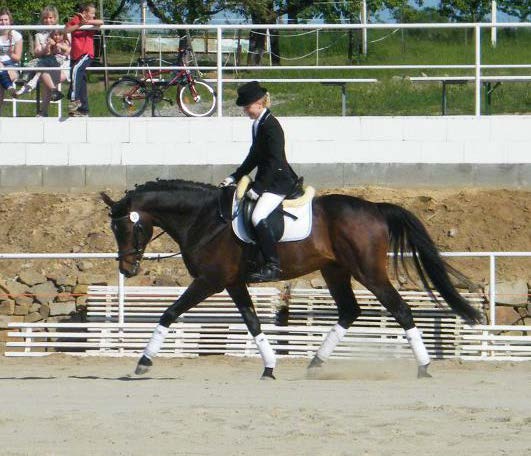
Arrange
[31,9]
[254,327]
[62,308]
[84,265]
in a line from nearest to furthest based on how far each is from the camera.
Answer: [254,327] < [62,308] < [84,265] < [31,9]

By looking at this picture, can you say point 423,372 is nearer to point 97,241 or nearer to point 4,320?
point 4,320

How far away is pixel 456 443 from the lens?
332 inches

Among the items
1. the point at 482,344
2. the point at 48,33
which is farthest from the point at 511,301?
the point at 48,33

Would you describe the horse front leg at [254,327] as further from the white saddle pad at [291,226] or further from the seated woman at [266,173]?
the white saddle pad at [291,226]

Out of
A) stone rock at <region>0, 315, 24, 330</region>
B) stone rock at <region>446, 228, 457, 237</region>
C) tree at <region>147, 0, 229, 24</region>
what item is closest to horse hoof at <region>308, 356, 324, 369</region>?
stone rock at <region>0, 315, 24, 330</region>

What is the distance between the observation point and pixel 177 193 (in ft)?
40.8

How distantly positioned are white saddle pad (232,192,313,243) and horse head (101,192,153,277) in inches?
34.6

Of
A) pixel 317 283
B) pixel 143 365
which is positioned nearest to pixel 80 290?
pixel 317 283

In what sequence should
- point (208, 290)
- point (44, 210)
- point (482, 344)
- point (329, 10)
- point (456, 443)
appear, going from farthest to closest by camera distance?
1. point (329, 10)
2. point (44, 210)
3. point (482, 344)
4. point (208, 290)
5. point (456, 443)

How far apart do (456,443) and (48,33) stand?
12.6m

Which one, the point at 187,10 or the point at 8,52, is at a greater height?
the point at 187,10

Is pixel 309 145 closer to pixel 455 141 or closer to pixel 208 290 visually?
pixel 455 141

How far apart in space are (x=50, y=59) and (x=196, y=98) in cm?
250

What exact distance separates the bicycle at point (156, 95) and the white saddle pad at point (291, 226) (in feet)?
24.3
